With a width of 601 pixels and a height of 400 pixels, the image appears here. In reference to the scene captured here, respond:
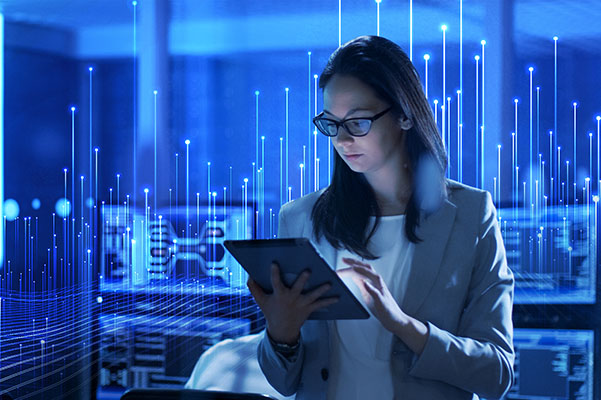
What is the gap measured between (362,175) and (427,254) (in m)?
0.25

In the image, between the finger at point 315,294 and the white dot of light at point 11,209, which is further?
the white dot of light at point 11,209

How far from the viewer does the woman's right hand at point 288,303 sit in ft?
4.38

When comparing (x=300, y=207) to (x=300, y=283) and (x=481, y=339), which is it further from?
(x=481, y=339)

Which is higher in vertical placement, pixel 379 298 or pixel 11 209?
pixel 11 209

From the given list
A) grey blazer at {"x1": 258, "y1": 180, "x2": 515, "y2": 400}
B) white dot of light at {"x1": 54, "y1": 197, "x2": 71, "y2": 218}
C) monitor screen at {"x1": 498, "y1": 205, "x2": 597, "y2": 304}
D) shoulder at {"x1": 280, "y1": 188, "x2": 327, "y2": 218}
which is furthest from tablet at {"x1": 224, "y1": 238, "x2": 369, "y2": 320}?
white dot of light at {"x1": 54, "y1": 197, "x2": 71, "y2": 218}

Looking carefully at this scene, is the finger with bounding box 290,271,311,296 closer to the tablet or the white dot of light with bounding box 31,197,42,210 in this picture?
the tablet

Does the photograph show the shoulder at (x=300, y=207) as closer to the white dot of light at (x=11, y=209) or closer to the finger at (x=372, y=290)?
the finger at (x=372, y=290)

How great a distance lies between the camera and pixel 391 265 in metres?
1.47

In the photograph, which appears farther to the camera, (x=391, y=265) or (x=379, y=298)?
(x=391, y=265)

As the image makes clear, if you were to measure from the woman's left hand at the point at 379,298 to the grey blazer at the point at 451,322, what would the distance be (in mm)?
79

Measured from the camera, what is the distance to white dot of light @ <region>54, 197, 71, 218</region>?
2781 mm

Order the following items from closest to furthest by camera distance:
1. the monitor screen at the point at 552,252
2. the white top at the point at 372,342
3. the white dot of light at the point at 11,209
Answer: the white top at the point at 372,342 < the monitor screen at the point at 552,252 < the white dot of light at the point at 11,209

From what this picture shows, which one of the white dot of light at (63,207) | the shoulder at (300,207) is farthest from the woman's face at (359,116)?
the white dot of light at (63,207)

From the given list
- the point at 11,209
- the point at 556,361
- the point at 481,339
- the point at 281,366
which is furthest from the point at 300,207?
the point at 11,209
